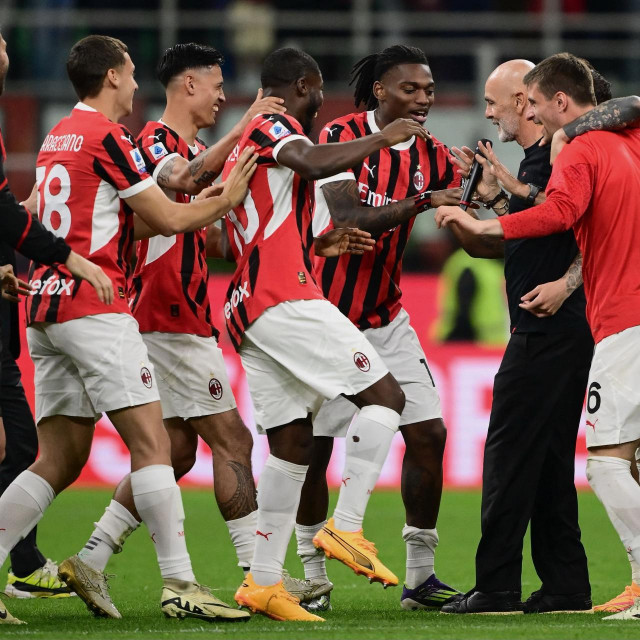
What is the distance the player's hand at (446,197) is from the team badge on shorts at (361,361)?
0.93 metres

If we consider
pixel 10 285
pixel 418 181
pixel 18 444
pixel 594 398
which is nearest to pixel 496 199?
pixel 418 181

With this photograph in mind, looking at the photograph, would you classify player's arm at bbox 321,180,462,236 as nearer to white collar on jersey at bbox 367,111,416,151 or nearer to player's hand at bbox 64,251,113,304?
white collar on jersey at bbox 367,111,416,151

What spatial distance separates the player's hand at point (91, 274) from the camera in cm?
513

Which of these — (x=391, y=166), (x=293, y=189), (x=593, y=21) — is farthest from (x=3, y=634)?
(x=593, y=21)

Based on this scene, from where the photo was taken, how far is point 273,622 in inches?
207

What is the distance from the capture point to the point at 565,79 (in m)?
5.43

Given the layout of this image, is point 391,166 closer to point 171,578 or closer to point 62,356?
point 62,356

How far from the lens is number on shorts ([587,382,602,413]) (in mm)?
5168

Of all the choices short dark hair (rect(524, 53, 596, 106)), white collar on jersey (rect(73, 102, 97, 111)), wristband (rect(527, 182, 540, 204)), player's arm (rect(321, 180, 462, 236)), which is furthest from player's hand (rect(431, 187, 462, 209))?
white collar on jersey (rect(73, 102, 97, 111))

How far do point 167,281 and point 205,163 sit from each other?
71cm

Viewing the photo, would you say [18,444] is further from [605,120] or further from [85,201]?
[605,120]

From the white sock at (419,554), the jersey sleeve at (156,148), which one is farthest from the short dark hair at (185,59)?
the white sock at (419,554)

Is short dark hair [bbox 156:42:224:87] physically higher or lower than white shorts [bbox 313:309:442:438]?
higher

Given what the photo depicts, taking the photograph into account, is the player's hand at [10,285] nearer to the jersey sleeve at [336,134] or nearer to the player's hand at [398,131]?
the jersey sleeve at [336,134]
